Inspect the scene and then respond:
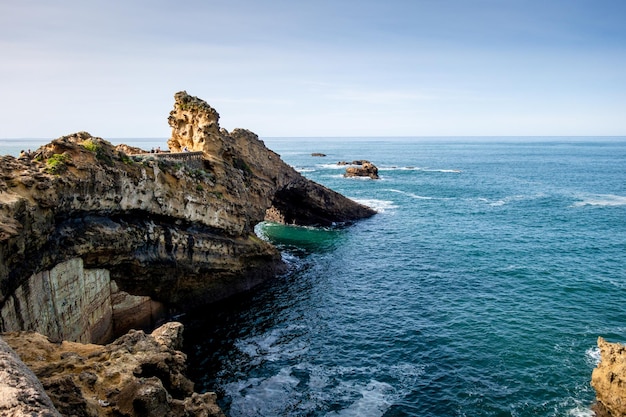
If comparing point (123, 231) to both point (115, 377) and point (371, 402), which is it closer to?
point (115, 377)

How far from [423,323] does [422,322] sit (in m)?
0.19

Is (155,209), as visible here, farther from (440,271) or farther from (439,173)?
(439,173)

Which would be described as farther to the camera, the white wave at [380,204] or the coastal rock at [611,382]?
the white wave at [380,204]

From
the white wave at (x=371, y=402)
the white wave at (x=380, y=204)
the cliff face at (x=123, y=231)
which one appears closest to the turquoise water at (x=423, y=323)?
the white wave at (x=371, y=402)

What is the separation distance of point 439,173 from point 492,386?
347 feet

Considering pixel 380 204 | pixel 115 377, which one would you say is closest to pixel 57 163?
pixel 115 377

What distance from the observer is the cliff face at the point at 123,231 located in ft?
73.5

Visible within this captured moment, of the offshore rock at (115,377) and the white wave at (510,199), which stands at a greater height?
the offshore rock at (115,377)

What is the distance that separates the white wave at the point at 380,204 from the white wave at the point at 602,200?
29.4 m

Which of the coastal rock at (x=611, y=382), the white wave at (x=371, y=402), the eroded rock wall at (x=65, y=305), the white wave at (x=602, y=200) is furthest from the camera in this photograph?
the white wave at (x=602, y=200)

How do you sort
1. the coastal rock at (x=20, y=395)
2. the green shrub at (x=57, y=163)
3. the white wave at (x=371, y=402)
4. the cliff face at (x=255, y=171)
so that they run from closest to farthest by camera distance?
the coastal rock at (x=20, y=395) → the white wave at (x=371, y=402) → the green shrub at (x=57, y=163) → the cliff face at (x=255, y=171)

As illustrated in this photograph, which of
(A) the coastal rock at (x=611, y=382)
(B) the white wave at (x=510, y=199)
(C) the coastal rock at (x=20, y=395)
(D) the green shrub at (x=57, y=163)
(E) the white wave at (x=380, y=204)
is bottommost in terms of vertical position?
(A) the coastal rock at (x=611, y=382)

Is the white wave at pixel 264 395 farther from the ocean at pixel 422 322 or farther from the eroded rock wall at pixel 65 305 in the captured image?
the eroded rock wall at pixel 65 305

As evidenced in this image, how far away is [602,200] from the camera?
76750 millimetres
